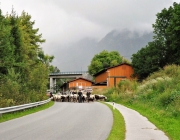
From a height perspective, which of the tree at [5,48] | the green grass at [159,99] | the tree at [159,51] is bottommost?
the green grass at [159,99]

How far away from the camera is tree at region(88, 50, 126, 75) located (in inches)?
4535

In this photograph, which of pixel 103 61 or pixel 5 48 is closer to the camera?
pixel 5 48

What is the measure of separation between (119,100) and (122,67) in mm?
35469

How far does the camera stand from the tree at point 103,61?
115188 mm

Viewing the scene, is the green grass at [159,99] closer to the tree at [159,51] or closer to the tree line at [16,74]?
the tree line at [16,74]

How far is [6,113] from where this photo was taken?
20016mm

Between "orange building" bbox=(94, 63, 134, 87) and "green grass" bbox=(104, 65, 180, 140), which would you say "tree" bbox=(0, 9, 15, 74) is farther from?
"orange building" bbox=(94, 63, 134, 87)

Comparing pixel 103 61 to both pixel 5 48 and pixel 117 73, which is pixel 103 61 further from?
pixel 5 48

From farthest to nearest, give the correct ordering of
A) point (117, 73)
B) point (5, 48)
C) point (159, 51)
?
point (117, 73), point (159, 51), point (5, 48)

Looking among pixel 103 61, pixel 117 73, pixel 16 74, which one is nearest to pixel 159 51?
pixel 117 73

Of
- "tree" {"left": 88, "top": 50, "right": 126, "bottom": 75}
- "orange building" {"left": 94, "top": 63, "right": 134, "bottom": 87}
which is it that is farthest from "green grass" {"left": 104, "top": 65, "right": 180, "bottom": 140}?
"tree" {"left": 88, "top": 50, "right": 126, "bottom": 75}

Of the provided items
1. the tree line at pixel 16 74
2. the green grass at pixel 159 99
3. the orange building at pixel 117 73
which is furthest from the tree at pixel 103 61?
the tree line at pixel 16 74

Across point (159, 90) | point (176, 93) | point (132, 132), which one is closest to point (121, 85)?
point (159, 90)

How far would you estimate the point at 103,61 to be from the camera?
117938mm
